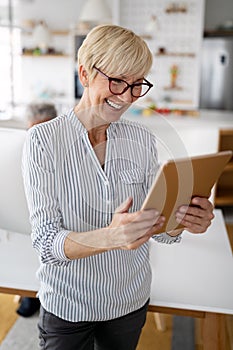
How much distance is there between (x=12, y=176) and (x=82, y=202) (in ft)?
1.58

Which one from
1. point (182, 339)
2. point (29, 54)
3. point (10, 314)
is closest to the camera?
Answer: point (182, 339)

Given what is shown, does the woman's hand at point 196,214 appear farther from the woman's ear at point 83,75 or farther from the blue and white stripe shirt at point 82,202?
the woman's ear at point 83,75

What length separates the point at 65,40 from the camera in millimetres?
5789

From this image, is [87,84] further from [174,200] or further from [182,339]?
[182,339]

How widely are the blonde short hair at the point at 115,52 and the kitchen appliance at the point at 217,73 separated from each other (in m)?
4.44

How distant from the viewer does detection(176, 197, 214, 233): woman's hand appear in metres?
0.98

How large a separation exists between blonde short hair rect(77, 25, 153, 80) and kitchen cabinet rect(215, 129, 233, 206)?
2.70 meters

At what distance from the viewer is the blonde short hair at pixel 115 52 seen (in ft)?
2.98

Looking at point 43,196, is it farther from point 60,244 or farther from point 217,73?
point 217,73

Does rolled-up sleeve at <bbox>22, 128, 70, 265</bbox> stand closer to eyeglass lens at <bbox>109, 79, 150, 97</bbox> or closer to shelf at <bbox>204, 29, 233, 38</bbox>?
eyeglass lens at <bbox>109, 79, 150, 97</bbox>

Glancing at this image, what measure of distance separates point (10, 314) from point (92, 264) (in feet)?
4.07

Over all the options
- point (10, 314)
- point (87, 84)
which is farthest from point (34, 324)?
point (87, 84)

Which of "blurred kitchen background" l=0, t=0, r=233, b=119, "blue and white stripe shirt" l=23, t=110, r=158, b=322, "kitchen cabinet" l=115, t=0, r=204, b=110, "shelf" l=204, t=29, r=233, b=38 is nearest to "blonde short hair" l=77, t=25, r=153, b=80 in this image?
"blue and white stripe shirt" l=23, t=110, r=158, b=322

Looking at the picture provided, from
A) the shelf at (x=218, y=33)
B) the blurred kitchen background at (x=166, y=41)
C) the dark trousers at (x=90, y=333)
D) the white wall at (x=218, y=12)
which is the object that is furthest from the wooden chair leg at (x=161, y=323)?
the white wall at (x=218, y=12)
